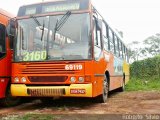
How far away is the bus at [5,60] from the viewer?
10852 millimetres

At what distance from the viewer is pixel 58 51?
1024 centimetres

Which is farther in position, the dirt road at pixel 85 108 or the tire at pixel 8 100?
the tire at pixel 8 100

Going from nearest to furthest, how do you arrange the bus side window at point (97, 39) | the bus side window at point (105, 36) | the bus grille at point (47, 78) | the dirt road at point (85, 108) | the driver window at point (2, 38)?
the dirt road at point (85, 108) → the bus grille at point (47, 78) → the bus side window at point (97, 39) → the driver window at point (2, 38) → the bus side window at point (105, 36)

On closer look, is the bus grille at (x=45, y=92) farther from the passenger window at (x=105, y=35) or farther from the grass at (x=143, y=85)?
the grass at (x=143, y=85)

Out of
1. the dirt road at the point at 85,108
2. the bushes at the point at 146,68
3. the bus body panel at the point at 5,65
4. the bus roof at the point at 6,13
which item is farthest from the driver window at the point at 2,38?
the bushes at the point at 146,68

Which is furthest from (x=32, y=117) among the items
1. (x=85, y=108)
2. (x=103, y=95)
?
(x=103, y=95)

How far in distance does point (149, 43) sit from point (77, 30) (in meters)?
58.4

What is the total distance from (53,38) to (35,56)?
726mm

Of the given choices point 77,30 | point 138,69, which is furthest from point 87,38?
point 138,69

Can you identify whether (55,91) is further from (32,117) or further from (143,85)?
(143,85)

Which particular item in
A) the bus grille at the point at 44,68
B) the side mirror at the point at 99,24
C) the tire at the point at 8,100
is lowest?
the tire at the point at 8,100

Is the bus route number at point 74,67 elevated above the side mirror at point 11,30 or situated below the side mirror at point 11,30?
below

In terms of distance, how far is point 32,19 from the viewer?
426 inches

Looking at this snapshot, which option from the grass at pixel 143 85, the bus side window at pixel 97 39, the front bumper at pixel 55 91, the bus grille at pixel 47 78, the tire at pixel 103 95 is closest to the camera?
the front bumper at pixel 55 91
